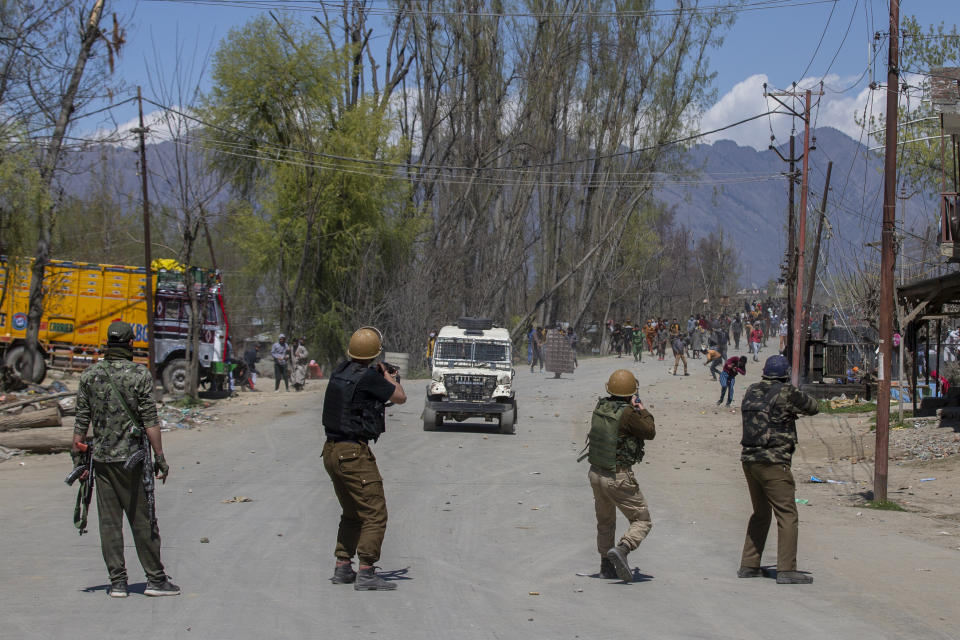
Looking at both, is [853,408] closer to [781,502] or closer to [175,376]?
[175,376]

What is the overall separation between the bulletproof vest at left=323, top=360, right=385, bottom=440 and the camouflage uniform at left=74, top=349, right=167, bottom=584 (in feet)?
3.98

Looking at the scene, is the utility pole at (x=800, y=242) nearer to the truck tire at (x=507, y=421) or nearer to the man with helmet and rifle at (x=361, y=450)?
the truck tire at (x=507, y=421)

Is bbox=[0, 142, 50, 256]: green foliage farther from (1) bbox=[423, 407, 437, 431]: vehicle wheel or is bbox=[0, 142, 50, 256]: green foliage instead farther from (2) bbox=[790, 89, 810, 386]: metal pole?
(2) bbox=[790, 89, 810, 386]: metal pole

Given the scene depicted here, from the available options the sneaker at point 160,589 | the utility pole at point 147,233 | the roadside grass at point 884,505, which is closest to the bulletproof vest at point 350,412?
the sneaker at point 160,589

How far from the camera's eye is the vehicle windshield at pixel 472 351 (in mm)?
21406

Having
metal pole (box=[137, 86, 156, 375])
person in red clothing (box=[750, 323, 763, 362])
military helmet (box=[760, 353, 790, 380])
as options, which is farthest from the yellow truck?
person in red clothing (box=[750, 323, 763, 362])

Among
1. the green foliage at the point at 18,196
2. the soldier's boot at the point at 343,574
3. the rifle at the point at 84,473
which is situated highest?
the green foliage at the point at 18,196

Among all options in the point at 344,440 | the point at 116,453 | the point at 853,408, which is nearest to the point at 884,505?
the point at 344,440

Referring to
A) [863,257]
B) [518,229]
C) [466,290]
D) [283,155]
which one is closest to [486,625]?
[863,257]

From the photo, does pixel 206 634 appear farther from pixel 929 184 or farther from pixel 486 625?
pixel 929 184

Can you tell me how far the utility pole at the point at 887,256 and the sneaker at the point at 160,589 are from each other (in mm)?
9236

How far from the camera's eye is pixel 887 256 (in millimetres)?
13070

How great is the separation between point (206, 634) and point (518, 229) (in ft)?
148

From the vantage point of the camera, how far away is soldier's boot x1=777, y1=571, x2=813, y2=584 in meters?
7.94
